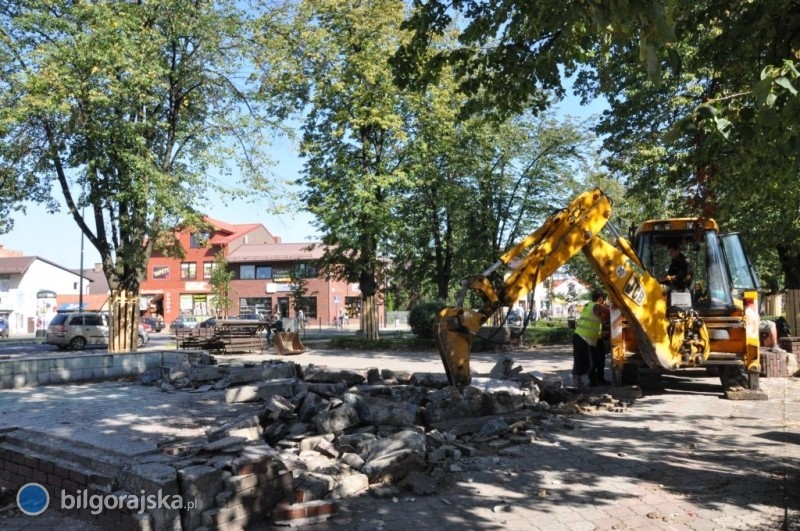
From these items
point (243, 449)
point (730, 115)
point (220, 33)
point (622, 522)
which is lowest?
point (622, 522)

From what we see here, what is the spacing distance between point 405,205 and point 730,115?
64.7 ft

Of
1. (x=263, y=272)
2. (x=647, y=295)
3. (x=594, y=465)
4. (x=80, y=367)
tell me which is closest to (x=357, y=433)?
(x=594, y=465)

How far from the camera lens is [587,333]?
10.9 meters

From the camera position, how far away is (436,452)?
20.8 ft

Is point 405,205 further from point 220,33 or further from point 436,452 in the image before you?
point 436,452

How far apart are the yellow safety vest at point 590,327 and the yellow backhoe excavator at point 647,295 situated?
0.45 m

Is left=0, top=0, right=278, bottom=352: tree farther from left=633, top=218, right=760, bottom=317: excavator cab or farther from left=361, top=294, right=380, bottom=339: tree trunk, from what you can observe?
left=633, top=218, right=760, bottom=317: excavator cab

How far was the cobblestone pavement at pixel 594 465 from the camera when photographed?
190 inches

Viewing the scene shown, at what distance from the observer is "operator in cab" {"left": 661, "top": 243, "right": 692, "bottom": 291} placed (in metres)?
10.5

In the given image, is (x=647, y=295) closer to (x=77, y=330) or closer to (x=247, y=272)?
(x=77, y=330)

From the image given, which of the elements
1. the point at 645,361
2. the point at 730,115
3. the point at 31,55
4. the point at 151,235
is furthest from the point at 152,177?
the point at 730,115

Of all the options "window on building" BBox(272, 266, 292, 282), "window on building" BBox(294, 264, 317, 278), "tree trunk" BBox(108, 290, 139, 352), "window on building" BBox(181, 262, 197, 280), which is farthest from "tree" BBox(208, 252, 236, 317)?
"tree trunk" BBox(108, 290, 139, 352)

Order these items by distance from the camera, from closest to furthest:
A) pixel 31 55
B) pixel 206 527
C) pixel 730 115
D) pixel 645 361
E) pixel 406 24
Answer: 1. pixel 206 527
2. pixel 730 115
3. pixel 406 24
4. pixel 645 361
5. pixel 31 55

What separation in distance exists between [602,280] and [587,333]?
1610 mm
